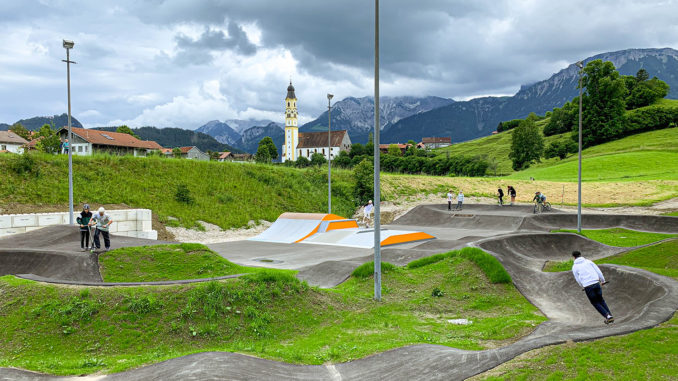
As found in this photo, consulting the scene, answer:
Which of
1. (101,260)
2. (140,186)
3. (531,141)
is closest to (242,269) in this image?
(101,260)

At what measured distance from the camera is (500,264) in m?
14.1

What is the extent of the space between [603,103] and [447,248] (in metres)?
82.5

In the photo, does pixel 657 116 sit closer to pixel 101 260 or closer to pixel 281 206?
pixel 281 206

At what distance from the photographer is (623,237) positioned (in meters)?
24.4

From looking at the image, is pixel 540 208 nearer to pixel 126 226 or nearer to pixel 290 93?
pixel 126 226

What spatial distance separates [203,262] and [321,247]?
9.97 m

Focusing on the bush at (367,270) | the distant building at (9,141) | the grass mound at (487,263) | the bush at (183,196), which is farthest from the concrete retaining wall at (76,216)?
the distant building at (9,141)

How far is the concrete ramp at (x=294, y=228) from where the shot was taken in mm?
28203

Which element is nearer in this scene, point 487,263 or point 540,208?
point 487,263

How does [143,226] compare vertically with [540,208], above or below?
below

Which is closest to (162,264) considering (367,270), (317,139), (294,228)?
(367,270)

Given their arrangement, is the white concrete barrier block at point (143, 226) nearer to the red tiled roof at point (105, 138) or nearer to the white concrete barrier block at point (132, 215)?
the white concrete barrier block at point (132, 215)

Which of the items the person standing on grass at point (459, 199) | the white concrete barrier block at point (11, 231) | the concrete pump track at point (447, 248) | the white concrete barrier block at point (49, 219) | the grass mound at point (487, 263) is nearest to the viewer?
the concrete pump track at point (447, 248)

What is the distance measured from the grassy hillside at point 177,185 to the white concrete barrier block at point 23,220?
19.8ft
